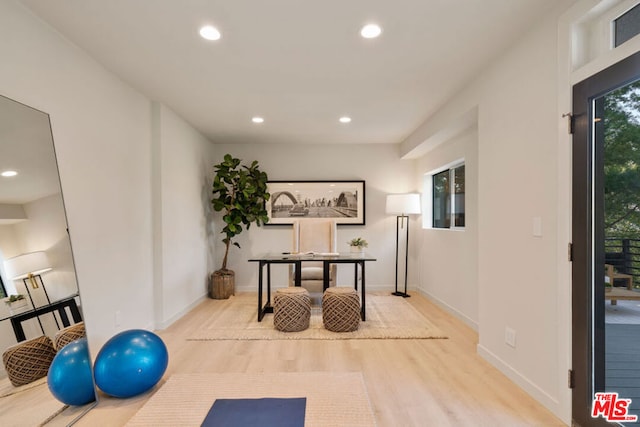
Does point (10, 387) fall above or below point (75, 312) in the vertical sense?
below

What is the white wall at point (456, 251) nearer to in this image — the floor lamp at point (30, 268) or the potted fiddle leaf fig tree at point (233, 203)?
the potted fiddle leaf fig tree at point (233, 203)

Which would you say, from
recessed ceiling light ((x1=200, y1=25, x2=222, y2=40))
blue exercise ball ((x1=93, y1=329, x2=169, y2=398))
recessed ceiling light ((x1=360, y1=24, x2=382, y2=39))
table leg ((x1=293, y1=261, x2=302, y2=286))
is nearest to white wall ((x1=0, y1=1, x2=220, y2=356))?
blue exercise ball ((x1=93, y1=329, x2=169, y2=398))

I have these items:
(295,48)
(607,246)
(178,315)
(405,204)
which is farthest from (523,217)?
(178,315)

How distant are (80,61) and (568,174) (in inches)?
135

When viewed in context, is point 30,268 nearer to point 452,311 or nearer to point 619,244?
point 619,244

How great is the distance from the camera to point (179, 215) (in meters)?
3.95

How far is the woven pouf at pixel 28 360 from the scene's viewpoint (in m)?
1.61

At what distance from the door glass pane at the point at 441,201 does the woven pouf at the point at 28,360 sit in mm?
4188

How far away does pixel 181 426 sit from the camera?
1.81 metres

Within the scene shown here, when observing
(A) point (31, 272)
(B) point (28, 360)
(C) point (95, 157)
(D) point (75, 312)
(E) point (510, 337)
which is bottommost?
(E) point (510, 337)

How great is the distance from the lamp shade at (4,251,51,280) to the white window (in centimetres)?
394

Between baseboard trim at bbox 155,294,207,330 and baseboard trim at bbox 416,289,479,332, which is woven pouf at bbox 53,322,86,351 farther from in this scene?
baseboard trim at bbox 416,289,479,332

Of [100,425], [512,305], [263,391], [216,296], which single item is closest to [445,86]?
[512,305]

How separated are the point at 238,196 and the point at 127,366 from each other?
303 centimetres
